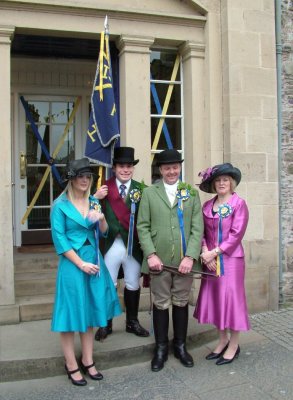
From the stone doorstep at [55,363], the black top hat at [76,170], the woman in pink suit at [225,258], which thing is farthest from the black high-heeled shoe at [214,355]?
the black top hat at [76,170]

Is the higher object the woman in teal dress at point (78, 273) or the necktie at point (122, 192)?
Result: the necktie at point (122, 192)

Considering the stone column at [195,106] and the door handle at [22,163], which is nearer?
the stone column at [195,106]

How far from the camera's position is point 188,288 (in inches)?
165

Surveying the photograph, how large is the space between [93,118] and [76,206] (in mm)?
998

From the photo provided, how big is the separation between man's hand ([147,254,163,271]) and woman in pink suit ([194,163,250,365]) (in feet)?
1.32

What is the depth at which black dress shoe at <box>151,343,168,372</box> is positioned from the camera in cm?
409

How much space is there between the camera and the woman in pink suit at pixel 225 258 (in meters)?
4.11

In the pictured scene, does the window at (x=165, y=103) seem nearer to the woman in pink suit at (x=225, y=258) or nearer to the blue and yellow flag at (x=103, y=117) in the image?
the blue and yellow flag at (x=103, y=117)

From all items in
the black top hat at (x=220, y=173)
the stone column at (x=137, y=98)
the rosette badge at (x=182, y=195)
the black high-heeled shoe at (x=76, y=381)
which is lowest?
the black high-heeled shoe at (x=76, y=381)

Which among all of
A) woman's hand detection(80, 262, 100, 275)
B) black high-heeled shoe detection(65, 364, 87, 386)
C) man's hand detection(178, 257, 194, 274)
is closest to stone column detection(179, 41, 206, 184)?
man's hand detection(178, 257, 194, 274)

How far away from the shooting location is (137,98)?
18.3 ft

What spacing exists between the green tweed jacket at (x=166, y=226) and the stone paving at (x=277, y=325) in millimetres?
1637

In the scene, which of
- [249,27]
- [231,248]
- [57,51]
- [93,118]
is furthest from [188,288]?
[57,51]

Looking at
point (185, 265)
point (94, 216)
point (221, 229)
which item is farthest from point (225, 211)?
point (94, 216)
